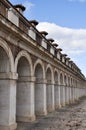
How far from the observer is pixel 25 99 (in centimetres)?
1576

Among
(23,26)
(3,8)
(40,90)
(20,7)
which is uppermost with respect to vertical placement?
(20,7)

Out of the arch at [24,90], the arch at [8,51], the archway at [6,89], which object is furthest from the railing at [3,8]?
→ the arch at [24,90]

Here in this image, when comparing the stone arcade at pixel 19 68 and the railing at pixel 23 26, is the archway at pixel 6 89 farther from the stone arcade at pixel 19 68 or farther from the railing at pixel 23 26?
the railing at pixel 23 26

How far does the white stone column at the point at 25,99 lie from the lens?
15.6 metres

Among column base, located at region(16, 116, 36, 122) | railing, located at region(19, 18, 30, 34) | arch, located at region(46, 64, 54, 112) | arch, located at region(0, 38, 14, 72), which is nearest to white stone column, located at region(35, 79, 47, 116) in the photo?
arch, located at region(46, 64, 54, 112)

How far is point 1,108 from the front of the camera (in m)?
12.0

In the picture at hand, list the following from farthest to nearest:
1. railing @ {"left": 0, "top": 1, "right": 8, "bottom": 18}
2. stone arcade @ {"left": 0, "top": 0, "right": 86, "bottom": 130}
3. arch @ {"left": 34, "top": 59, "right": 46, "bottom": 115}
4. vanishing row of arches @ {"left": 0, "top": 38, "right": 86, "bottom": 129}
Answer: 1. arch @ {"left": 34, "top": 59, "right": 46, "bottom": 115}
2. vanishing row of arches @ {"left": 0, "top": 38, "right": 86, "bottom": 129}
3. stone arcade @ {"left": 0, "top": 0, "right": 86, "bottom": 130}
4. railing @ {"left": 0, "top": 1, "right": 8, "bottom": 18}

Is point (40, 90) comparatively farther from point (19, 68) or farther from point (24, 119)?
point (24, 119)

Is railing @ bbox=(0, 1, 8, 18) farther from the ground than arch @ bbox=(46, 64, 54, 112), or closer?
farther from the ground

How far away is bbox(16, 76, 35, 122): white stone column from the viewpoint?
614 inches

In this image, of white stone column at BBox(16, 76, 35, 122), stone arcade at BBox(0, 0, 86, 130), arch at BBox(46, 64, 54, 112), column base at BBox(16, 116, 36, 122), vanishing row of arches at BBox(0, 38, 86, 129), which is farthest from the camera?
arch at BBox(46, 64, 54, 112)

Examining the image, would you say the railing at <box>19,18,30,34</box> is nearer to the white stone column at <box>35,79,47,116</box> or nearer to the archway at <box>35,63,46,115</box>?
the archway at <box>35,63,46,115</box>

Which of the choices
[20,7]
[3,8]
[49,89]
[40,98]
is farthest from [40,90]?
[3,8]

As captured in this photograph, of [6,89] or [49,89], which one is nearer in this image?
[6,89]
